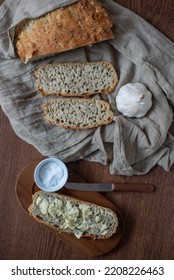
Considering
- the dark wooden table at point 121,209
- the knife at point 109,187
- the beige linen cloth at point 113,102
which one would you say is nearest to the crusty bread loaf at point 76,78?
the beige linen cloth at point 113,102

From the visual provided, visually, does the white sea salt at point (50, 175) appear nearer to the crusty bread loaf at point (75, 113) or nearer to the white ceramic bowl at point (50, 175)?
the white ceramic bowl at point (50, 175)

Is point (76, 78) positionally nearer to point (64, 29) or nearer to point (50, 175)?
point (64, 29)

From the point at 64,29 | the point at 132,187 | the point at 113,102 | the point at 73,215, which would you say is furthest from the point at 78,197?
the point at 64,29

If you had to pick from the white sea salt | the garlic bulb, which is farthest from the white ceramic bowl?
the garlic bulb

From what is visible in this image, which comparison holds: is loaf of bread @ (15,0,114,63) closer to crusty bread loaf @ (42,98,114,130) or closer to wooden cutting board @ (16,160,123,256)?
crusty bread loaf @ (42,98,114,130)

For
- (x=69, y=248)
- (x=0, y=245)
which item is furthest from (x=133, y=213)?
(x=0, y=245)
